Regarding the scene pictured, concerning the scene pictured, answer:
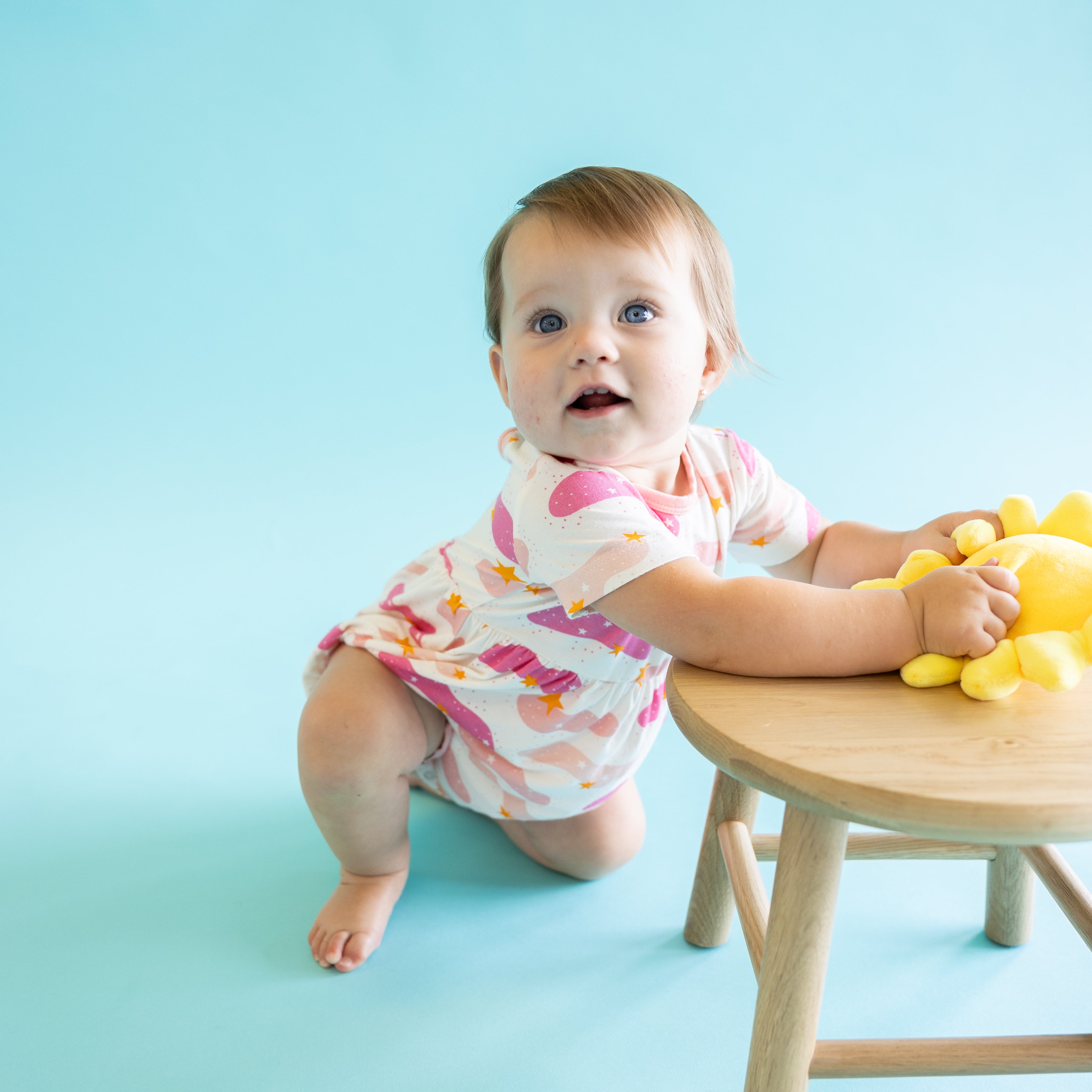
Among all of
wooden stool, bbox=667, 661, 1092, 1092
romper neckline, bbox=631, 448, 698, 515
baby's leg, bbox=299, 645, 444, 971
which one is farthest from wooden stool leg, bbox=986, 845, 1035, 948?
baby's leg, bbox=299, 645, 444, 971

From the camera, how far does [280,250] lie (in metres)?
1.82

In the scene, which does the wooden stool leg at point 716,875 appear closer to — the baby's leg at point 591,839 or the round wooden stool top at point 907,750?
the baby's leg at point 591,839

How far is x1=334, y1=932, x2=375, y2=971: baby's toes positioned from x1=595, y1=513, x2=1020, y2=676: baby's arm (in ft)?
1.37

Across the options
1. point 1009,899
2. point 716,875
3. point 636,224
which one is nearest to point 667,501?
point 636,224

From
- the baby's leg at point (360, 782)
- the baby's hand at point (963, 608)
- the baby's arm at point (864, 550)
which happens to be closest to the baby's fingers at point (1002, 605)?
the baby's hand at point (963, 608)

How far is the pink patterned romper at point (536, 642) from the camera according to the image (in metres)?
0.78

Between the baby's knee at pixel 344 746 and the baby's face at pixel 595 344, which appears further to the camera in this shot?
the baby's knee at pixel 344 746

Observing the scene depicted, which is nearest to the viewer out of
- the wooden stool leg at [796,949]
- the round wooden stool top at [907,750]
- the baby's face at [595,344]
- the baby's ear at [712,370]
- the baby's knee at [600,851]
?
the round wooden stool top at [907,750]

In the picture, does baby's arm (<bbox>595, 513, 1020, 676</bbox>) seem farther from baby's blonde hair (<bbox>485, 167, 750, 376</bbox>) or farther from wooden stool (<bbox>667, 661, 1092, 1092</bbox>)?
baby's blonde hair (<bbox>485, 167, 750, 376</bbox>)

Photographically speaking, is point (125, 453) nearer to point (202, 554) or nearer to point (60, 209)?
point (202, 554)

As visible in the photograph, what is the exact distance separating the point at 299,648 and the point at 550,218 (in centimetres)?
83

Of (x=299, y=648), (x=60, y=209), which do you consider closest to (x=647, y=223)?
(x=299, y=648)

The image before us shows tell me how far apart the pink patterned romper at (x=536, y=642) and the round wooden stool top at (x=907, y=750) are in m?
0.20

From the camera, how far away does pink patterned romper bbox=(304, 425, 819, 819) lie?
0.78 metres
